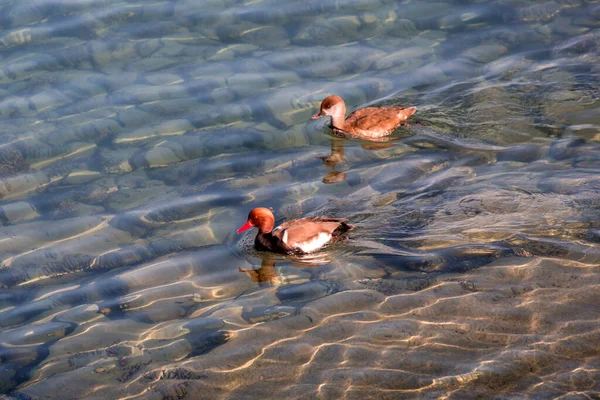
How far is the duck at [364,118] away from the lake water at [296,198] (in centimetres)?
25

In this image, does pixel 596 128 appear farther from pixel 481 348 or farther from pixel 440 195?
pixel 481 348

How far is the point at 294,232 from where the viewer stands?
7.92 meters

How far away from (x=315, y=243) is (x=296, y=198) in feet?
4.36

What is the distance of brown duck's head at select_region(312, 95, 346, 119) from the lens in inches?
415

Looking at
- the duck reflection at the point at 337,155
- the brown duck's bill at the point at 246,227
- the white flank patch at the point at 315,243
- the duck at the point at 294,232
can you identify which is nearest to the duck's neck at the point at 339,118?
the duck reflection at the point at 337,155

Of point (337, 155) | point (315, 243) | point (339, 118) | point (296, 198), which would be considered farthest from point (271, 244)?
point (339, 118)

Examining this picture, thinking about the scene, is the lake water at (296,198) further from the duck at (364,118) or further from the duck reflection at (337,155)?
the duck at (364,118)

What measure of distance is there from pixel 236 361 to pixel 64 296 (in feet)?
8.03

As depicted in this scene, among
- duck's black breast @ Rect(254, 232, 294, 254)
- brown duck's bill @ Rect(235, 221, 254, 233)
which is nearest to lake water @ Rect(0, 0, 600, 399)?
duck's black breast @ Rect(254, 232, 294, 254)

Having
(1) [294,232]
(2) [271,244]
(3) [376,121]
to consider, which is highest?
(3) [376,121]

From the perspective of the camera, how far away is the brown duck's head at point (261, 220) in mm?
8164

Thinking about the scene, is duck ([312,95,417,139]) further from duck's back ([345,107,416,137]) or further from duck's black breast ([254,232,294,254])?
duck's black breast ([254,232,294,254])

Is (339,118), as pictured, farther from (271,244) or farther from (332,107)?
(271,244)

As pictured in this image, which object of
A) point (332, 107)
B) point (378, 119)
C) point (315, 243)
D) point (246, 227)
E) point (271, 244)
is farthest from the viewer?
point (332, 107)
